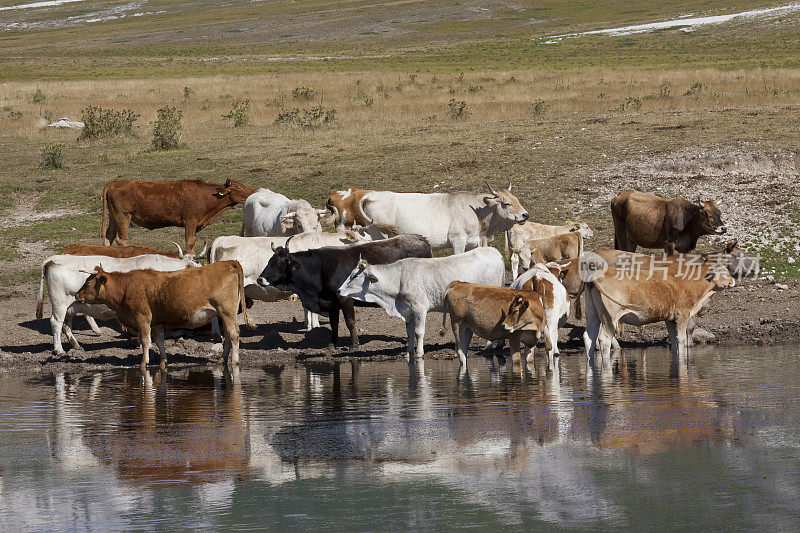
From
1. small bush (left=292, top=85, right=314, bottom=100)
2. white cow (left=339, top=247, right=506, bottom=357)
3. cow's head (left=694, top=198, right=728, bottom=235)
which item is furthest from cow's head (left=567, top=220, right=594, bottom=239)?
small bush (left=292, top=85, right=314, bottom=100)

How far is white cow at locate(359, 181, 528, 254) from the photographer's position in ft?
61.6

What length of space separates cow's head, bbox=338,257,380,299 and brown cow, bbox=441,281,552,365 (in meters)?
1.53

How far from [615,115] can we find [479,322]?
55.5 ft

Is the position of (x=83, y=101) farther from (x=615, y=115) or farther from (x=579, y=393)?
(x=579, y=393)

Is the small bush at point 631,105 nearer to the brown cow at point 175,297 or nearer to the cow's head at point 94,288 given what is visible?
the brown cow at point 175,297

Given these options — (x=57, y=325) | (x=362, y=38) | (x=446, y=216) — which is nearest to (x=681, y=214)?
(x=446, y=216)

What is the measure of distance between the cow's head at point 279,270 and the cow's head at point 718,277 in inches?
211

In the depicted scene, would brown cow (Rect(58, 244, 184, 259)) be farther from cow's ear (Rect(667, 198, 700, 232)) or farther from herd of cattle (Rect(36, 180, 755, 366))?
cow's ear (Rect(667, 198, 700, 232))

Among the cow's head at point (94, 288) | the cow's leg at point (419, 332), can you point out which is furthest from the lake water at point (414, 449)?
the cow's head at point (94, 288)

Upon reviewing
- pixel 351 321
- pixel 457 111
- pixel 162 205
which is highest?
pixel 457 111

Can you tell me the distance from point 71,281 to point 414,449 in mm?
7547

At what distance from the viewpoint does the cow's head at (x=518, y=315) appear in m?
13.1

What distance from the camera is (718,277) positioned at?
46.3 feet

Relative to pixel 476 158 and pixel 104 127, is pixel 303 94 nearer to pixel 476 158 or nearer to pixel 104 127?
pixel 104 127
